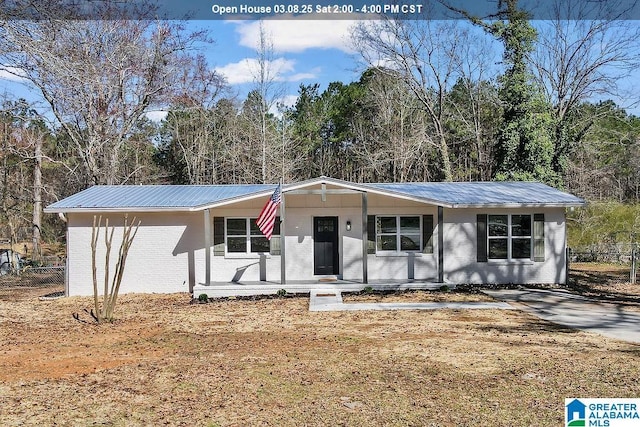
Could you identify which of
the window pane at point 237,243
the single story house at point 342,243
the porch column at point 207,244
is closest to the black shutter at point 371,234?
the single story house at point 342,243

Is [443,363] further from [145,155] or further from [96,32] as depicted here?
[145,155]

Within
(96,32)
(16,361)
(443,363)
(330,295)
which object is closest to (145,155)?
(96,32)

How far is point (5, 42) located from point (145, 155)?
26989mm

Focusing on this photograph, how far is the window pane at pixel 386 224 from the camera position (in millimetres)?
16078

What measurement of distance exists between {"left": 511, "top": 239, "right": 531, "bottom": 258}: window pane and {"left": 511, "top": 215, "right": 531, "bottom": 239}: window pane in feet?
0.66

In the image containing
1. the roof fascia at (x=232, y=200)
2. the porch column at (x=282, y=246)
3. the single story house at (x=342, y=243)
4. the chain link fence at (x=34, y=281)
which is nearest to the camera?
the roof fascia at (x=232, y=200)

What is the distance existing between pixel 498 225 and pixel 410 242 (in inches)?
101

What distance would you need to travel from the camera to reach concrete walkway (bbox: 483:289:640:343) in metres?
10.3

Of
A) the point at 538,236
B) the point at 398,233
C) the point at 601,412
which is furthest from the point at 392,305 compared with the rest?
the point at 601,412

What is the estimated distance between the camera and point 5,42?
32.8 feet

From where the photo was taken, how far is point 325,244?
643 inches

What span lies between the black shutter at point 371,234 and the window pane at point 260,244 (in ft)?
9.44

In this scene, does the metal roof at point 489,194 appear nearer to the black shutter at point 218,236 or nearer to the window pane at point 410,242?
the window pane at point 410,242

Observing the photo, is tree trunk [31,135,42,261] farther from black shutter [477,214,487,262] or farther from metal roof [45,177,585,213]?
black shutter [477,214,487,262]
